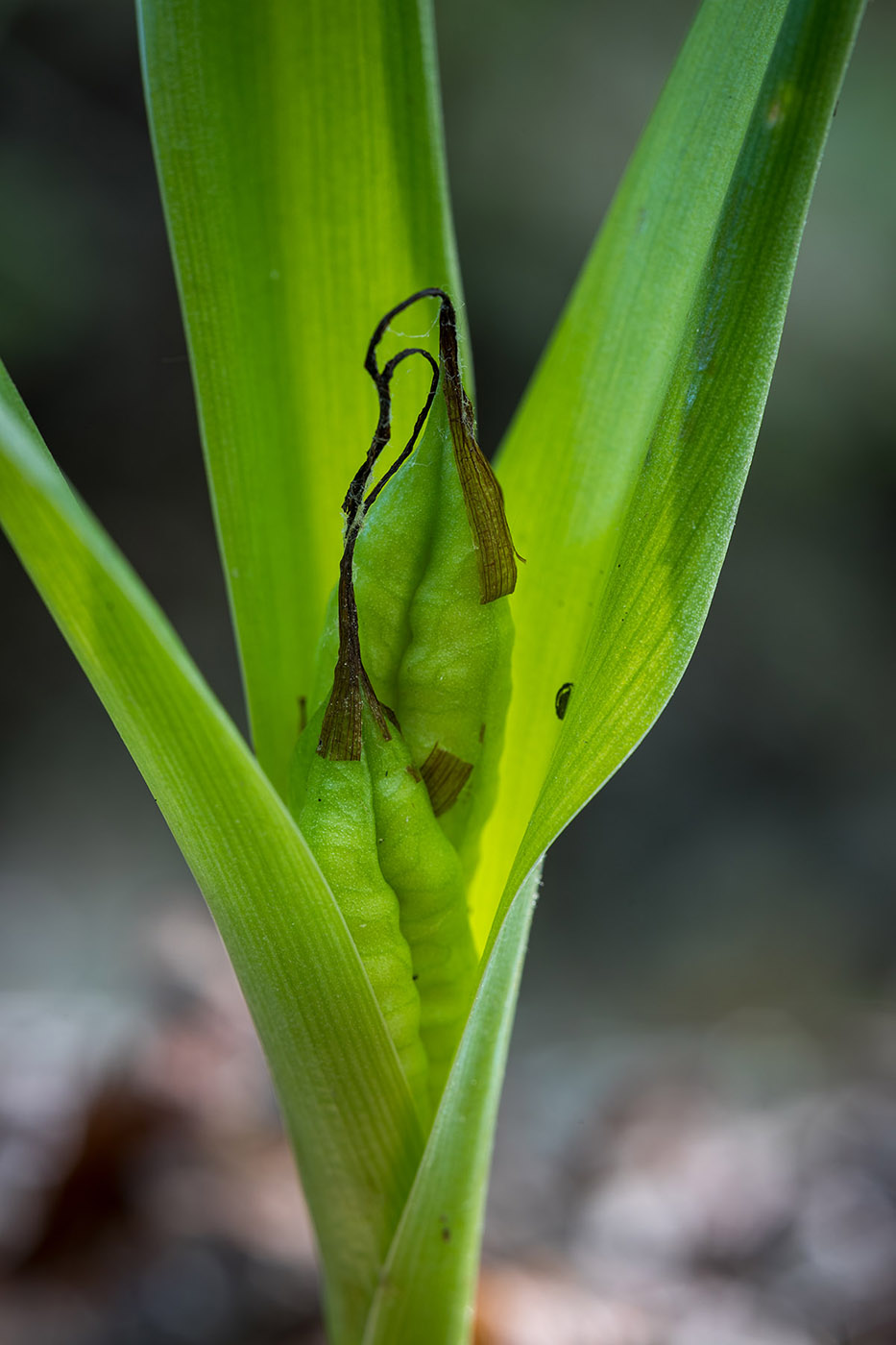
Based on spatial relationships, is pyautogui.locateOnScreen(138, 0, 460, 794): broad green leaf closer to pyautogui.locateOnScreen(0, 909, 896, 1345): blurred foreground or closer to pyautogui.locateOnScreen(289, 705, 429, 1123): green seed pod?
pyautogui.locateOnScreen(289, 705, 429, 1123): green seed pod

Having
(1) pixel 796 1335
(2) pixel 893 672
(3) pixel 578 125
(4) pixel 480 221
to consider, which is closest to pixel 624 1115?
(1) pixel 796 1335

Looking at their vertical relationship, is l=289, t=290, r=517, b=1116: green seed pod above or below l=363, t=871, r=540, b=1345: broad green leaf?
above

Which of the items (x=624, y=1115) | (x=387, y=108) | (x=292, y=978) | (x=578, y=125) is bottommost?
(x=624, y=1115)

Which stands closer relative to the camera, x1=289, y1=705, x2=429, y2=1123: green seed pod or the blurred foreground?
x1=289, y1=705, x2=429, y2=1123: green seed pod

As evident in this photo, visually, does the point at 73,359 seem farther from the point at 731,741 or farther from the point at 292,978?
the point at 292,978

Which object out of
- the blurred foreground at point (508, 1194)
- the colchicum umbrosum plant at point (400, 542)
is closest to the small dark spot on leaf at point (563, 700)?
the colchicum umbrosum plant at point (400, 542)

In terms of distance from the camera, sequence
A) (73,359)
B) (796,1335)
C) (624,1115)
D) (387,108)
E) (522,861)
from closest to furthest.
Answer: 1. (522,861)
2. (387,108)
3. (796,1335)
4. (624,1115)
5. (73,359)

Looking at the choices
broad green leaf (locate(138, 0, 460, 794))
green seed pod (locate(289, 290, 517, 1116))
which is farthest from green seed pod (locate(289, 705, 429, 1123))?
broad green leaf (locate(138, 0, 460, 794))

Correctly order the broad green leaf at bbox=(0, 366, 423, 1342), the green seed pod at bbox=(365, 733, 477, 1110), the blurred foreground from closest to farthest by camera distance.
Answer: the broad green leaf at bbox=(0, 366, 423, 1342)
the green seed pod at bbox=(365, 733, 477, 1110)
the blurred foreground

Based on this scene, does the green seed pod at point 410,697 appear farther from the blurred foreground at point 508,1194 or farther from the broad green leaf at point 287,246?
the blurred foreground at point 508,1194
